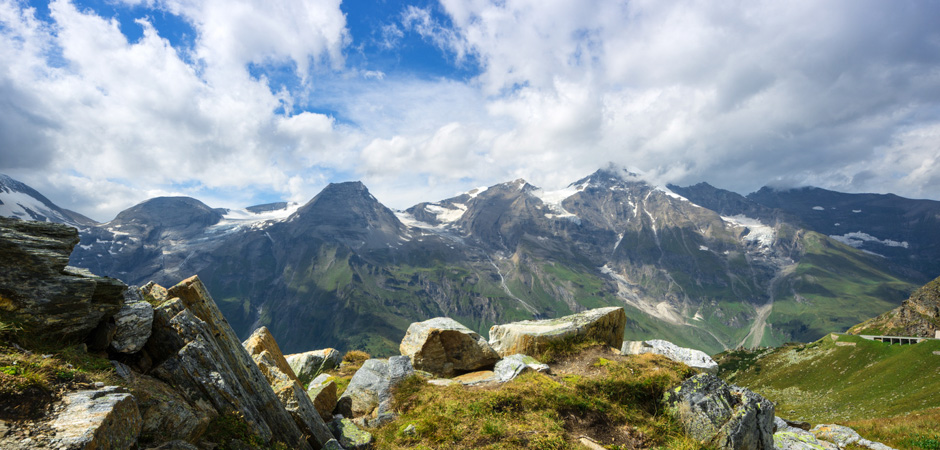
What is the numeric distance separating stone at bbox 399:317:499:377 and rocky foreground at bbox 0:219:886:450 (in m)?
0.96

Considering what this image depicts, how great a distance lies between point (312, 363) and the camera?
27.8 m

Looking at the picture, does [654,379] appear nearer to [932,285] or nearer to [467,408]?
[467,408]

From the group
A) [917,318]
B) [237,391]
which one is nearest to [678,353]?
A: [237,391]

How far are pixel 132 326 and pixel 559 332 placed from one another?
70.4 feet

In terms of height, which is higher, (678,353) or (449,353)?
(449,353)

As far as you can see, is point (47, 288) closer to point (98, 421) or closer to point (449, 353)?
point (98, 421)

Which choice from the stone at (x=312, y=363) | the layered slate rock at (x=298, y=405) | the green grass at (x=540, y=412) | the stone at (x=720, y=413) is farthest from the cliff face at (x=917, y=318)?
the layered slate rock at (x=298, y=405)

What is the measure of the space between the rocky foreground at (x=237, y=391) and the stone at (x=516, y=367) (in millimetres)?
106

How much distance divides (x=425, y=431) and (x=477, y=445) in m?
2.61

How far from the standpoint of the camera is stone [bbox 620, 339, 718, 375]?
25.3 metres

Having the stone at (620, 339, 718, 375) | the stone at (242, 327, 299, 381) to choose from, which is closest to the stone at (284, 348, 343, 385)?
the stone at (242, 327, 299, 381)

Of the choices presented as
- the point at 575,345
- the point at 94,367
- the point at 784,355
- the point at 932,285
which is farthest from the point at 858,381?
the point at 94,367

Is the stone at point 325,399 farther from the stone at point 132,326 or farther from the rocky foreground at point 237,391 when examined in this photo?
the stone at point 132,326

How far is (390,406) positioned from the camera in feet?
59.2
